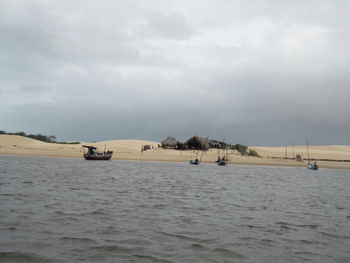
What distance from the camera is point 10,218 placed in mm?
10977

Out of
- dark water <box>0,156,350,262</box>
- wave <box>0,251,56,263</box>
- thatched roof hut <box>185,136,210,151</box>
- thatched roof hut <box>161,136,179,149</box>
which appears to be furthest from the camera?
thatched roof hut <box>161,136,179,149</box>

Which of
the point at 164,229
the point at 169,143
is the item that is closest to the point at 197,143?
the point at 169,143

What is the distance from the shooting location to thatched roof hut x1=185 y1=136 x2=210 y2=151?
7619 cm

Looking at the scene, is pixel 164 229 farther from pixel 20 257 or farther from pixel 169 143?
pixel 169 143

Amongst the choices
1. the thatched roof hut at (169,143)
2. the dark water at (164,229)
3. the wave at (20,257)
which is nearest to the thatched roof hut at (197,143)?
the thatched roof hut at (169,143)

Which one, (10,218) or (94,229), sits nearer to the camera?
(94,229)

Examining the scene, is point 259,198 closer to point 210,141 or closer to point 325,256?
point 325,256

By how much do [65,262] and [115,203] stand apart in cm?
785

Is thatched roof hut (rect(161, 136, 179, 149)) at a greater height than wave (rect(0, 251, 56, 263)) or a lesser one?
greater

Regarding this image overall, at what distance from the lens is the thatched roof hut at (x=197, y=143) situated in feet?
250

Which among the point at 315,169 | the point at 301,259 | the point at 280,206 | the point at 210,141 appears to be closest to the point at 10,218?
the point at 301,259

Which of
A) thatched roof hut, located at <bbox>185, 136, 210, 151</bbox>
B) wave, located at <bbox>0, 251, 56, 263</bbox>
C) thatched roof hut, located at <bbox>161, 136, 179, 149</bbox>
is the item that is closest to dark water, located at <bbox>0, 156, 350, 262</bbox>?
wave, located at <bbox>0, 251, 56, 263</bbox>

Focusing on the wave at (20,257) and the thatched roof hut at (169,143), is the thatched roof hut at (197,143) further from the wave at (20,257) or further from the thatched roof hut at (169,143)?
the wave at (20,257)

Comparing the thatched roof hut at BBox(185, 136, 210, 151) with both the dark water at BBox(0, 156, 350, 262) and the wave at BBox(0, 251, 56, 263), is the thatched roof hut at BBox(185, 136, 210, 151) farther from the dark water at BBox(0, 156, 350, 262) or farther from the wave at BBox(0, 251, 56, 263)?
the wave at BBox(0, 251, 56, 263)
